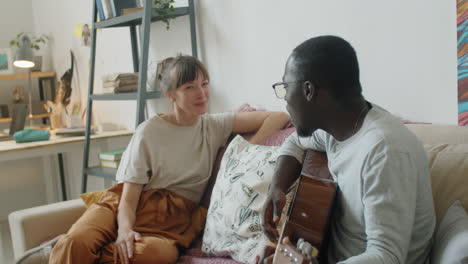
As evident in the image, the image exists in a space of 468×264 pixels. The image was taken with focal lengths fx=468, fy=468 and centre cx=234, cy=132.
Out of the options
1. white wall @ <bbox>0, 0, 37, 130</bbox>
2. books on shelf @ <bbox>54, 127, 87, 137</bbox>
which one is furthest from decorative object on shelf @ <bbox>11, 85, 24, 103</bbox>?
books on shelf @ <bbox>54, 127, 87, 137</bbox>

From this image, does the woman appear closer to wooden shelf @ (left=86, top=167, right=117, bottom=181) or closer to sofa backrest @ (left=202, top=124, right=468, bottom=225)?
sofa backrest @ (left=202, top=124, right=468, bottom=225)

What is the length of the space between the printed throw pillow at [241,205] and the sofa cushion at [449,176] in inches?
19.9

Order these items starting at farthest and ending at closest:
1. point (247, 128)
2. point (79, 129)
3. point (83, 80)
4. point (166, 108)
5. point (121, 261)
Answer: point (83, 80) < point (79, 129) < point (166, 108) < point (247, 128) < point (121, 261)

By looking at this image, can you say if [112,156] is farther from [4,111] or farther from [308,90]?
[308,90]

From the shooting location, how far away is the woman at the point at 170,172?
5.53 ft

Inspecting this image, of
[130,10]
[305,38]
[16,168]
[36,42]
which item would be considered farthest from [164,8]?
[16,168]

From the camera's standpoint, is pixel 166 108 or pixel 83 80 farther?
pixel 83 80

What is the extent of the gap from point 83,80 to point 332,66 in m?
3.17

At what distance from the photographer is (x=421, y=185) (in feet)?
3.24

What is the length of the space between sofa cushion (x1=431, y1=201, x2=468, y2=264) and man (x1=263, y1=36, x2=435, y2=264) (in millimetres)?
28

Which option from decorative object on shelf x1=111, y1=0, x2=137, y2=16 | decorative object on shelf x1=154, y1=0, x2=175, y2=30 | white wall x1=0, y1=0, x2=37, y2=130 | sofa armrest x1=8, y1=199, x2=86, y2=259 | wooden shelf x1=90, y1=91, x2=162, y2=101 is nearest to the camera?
sofa armrest x1=8, y1=199, x2=86, y2=259

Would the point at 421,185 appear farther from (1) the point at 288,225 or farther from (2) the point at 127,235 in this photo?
(2) the point at 127,235

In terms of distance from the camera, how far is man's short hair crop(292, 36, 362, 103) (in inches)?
41.3

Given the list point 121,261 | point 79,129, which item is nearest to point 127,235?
point 121,261
